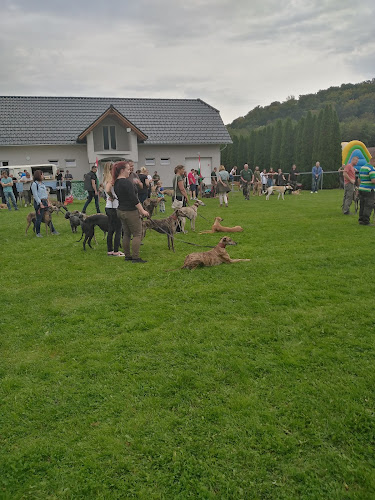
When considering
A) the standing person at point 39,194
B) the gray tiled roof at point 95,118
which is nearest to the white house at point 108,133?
the gray tiled roof at point 95,118

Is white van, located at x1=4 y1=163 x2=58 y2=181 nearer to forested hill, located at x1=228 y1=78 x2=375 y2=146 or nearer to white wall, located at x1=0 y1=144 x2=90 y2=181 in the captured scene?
white wall, located at x1=0 y1=144 x2=90 y2=181

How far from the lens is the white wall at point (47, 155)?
26.9 m

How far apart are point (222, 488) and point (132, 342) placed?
198 cm

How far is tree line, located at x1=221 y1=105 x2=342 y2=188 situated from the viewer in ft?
93.1

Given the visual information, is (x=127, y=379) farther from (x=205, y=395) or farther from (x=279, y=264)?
(x=279, y=264)

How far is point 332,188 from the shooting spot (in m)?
27.5

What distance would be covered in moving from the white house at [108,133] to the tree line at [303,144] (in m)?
5.22

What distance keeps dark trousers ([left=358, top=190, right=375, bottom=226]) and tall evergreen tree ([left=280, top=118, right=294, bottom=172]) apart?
2217 centimetres

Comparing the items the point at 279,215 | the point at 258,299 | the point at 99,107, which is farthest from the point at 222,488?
the point at 99,107

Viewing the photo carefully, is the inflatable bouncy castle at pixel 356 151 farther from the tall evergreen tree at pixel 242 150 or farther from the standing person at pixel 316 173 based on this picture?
the tall evergreen tree at pixel 242 150

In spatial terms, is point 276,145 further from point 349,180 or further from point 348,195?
point 349,180

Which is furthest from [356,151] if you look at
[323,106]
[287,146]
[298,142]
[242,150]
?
[323,106]

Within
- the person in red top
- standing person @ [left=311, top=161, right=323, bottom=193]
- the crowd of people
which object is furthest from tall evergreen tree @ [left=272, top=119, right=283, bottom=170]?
the person in red top

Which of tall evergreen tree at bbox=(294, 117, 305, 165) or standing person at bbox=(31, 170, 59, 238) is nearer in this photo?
standing person at bbox=(31, 170, 59, 238)
